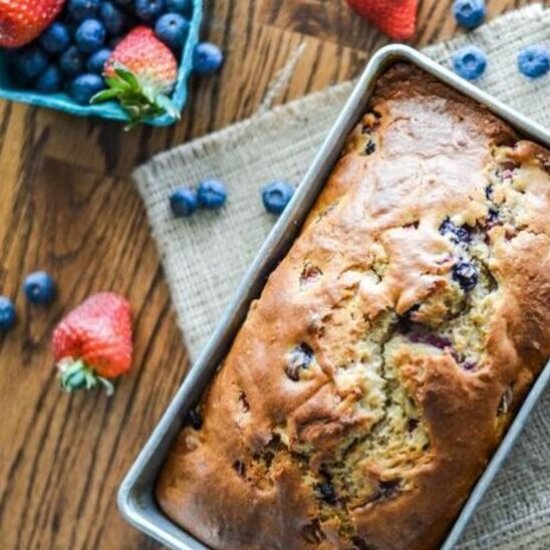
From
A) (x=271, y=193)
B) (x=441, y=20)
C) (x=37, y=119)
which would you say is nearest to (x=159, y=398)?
(x=271, y=193)

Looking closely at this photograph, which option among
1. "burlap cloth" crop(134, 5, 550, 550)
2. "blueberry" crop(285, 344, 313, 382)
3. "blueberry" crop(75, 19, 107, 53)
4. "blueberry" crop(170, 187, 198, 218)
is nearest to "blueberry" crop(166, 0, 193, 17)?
"blueberry" crop(75, 19, 107, 53)

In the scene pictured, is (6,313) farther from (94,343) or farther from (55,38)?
(55,38)

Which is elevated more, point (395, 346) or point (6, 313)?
point (395, 346)

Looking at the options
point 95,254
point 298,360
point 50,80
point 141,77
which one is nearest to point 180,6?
point 141,77

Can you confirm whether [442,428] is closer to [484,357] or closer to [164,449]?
[484,357]

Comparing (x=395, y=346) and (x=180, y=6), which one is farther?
(x=180, y=6)

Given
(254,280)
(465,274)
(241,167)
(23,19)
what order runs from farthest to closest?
(241,167) < (23,19) < (254,280) < (465,274)

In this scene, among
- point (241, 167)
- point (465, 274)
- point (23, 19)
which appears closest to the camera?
point (465, 274)
